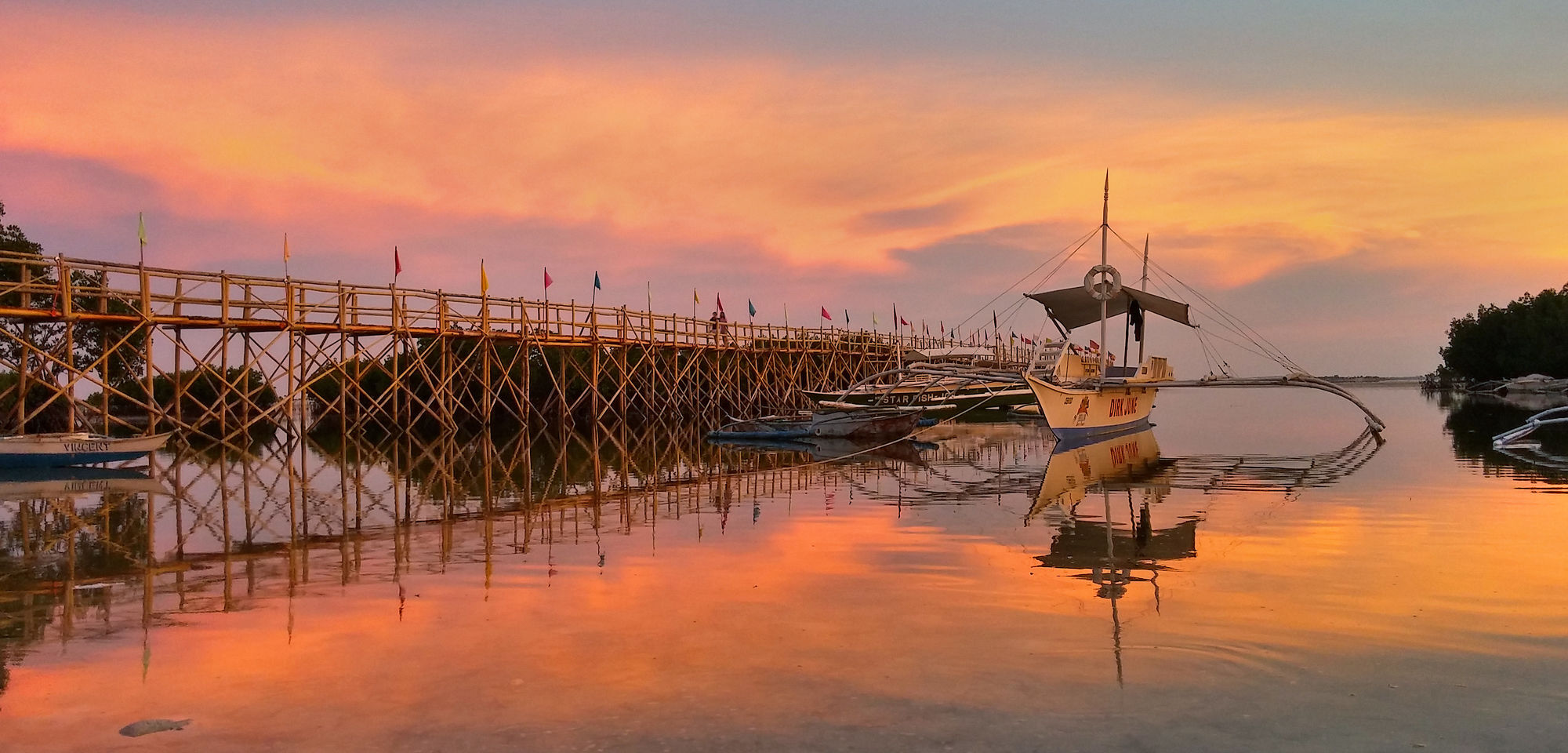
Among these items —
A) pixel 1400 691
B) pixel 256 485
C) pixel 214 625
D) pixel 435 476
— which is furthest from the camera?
pixel 435 476

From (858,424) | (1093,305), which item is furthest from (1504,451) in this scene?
(858,424)

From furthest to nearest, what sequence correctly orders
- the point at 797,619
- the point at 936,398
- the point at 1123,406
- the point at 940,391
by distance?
the point at 940,391
the point at 936,398
the point at 1123,406
the point at 797,619

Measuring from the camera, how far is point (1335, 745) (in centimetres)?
596

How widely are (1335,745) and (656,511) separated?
11.7 m

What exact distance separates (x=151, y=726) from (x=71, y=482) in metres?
17.0

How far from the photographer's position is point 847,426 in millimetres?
31578

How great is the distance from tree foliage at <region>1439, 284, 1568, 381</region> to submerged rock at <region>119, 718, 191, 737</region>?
279 feet

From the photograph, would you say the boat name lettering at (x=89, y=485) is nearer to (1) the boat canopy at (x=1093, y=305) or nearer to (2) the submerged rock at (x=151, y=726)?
(2) the submerged rock at (x=151, y=726)

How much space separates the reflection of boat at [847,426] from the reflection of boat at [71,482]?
14.8m

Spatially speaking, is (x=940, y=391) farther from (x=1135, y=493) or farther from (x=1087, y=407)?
(x=1135, y=493)

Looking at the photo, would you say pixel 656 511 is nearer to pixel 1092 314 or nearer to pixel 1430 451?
pixel 1430 451

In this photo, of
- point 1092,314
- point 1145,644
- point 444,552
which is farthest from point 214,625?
point 1092,314

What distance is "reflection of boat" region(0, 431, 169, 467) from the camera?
2273 centimetres

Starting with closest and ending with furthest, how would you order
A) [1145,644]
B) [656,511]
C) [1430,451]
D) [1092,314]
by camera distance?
1. [1145,644]
2. [656,511]
3. [1430,451]
4. [1092,314]
